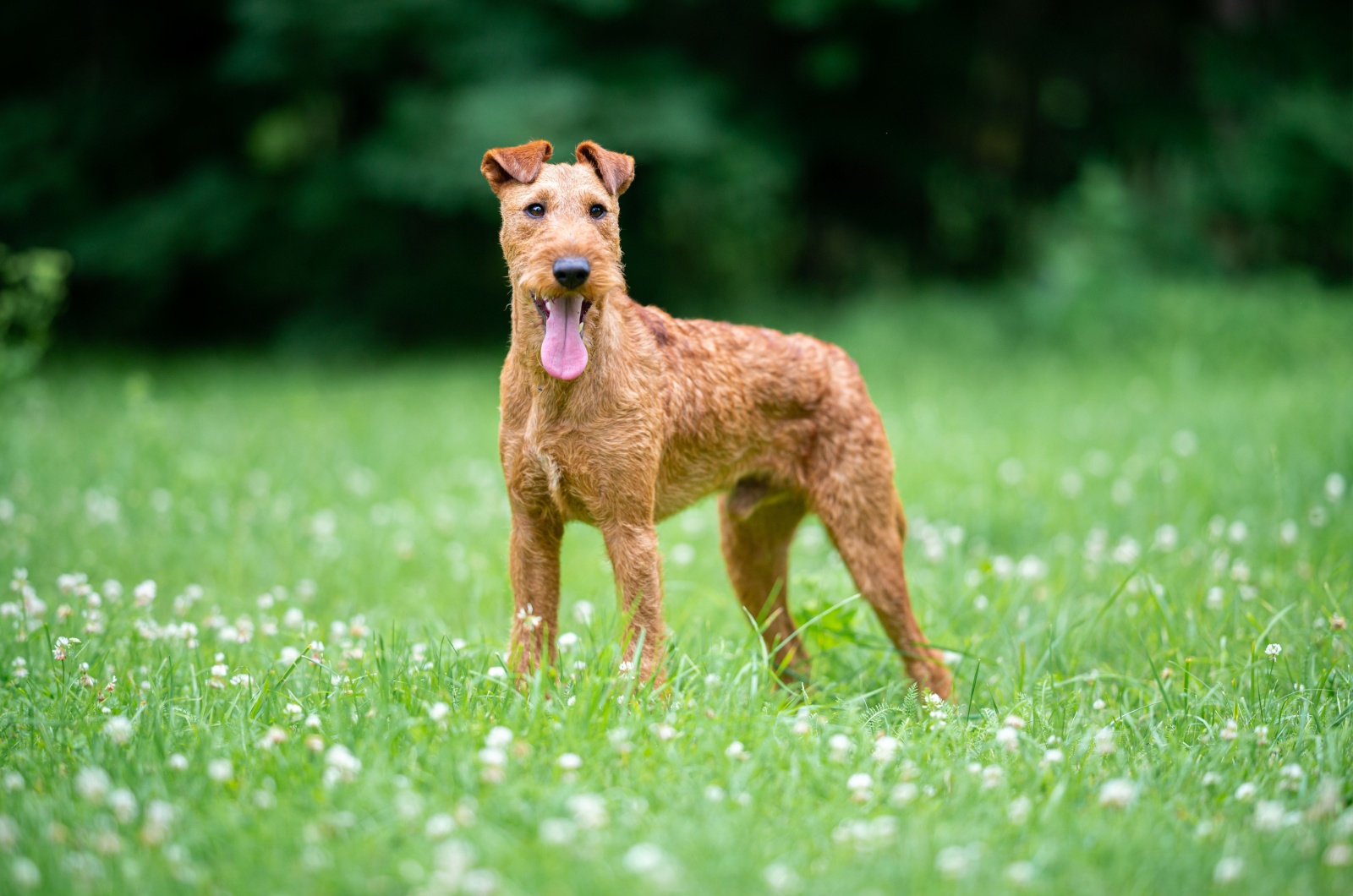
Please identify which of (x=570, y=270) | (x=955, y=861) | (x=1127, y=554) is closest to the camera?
(x=955, y=861)

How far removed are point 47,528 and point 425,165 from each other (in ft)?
23.5

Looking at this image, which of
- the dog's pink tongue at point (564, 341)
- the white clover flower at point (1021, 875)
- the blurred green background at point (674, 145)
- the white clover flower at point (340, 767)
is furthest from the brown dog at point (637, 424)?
the blurred green background at point (674, 145)

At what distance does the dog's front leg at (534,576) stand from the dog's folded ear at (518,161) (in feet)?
3.35

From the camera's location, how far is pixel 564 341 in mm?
2871

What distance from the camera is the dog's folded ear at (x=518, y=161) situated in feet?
9.93

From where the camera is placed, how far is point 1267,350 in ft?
32.1

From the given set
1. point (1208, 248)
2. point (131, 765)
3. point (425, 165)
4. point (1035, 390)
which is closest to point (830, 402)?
point (131, 765)

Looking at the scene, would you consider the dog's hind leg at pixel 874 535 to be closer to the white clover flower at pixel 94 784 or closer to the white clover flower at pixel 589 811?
the white clover flower at pixel 589 811

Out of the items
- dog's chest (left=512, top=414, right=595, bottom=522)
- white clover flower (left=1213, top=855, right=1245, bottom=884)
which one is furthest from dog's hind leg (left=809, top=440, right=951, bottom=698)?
white clover flower (left=1213, top=855, right=1245, bottom=884)

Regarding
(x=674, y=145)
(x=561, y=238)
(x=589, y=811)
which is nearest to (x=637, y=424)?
(x=561, y=238)

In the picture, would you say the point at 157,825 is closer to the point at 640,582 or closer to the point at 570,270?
the point at 640,582

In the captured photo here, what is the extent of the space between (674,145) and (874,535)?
8.60m

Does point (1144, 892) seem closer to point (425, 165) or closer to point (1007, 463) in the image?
point (1007, 463)

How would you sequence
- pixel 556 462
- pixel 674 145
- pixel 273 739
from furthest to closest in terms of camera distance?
pixel 674 145
pixel 556 462
pixel 273 739
